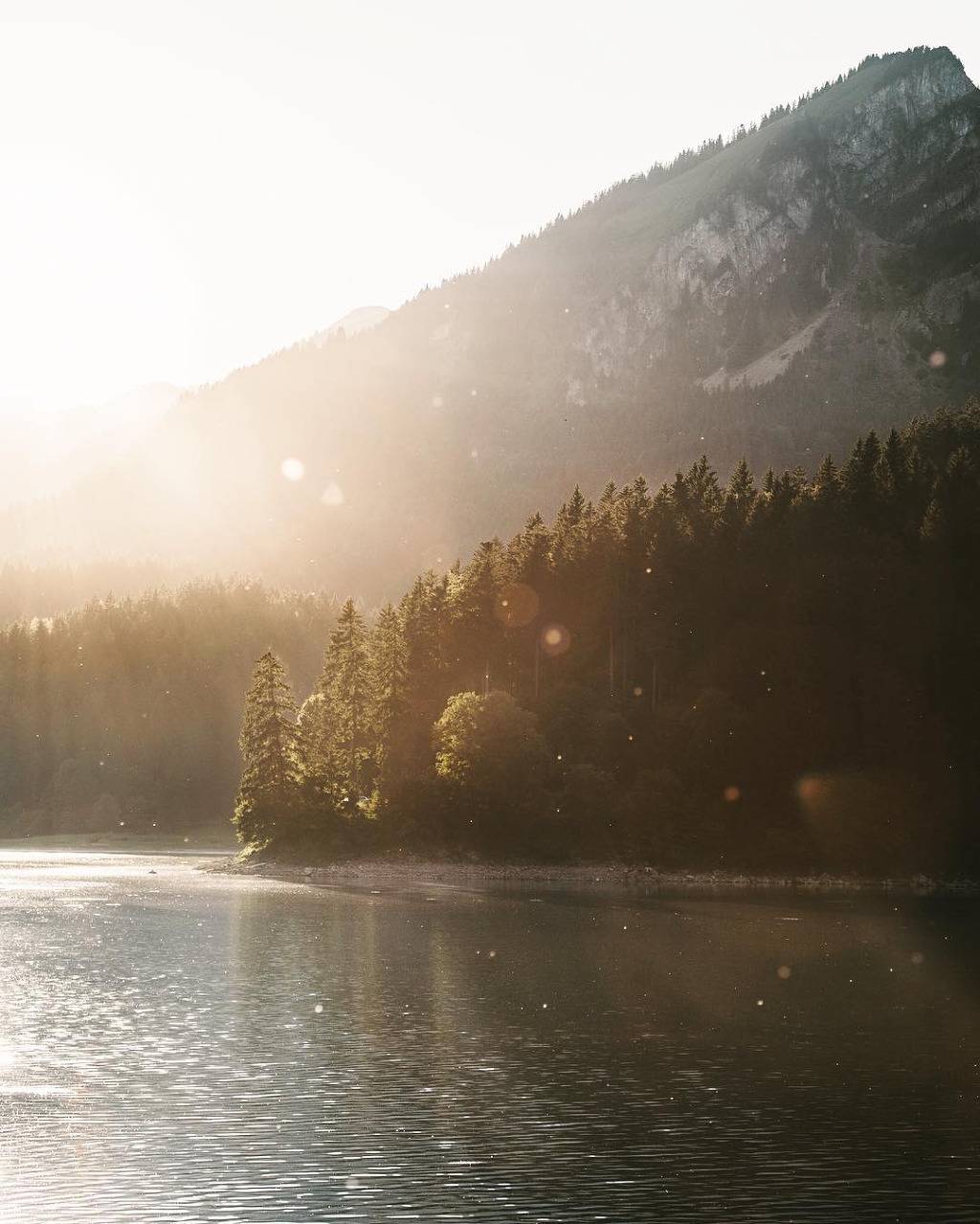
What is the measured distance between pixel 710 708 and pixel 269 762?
46.4 meters

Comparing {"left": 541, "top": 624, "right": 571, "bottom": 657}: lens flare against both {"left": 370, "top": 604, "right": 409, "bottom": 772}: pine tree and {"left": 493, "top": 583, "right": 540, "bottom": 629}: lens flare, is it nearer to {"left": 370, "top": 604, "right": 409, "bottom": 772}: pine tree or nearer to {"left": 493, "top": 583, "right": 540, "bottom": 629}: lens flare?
{"left": 493, "top": 583, "right": 540, "bottom": 629}: lens flare

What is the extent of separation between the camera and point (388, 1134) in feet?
107

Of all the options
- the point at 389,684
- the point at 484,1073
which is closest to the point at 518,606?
the point at 389,684

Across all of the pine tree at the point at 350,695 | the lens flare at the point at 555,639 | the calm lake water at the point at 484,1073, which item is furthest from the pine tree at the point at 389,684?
the calm lake water at the point at 484,1073

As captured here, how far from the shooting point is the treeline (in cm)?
12650

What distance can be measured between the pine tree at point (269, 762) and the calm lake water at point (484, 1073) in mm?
54704

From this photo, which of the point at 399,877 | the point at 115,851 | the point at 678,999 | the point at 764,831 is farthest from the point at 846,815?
the point at 115,851

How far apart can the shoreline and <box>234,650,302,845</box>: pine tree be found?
292 inches

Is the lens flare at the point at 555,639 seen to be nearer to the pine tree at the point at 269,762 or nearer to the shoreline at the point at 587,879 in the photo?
the shoreline at the point at 587,879

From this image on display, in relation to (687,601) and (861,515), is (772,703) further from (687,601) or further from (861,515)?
(861,515)

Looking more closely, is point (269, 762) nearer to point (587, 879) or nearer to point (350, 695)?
point (350, 695)

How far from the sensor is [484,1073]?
41094 mm

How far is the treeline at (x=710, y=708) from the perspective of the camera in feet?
415

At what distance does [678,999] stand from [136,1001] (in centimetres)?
2262
